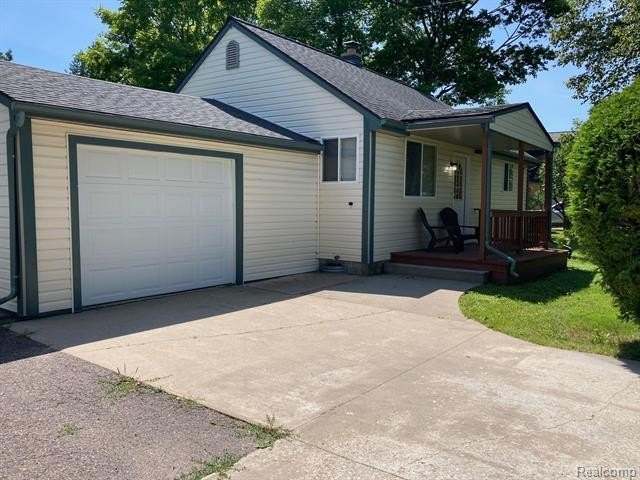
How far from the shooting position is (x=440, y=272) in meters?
9.55

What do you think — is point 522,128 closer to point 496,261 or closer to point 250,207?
point 496,261

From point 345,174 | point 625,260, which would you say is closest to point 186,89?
point 345,174

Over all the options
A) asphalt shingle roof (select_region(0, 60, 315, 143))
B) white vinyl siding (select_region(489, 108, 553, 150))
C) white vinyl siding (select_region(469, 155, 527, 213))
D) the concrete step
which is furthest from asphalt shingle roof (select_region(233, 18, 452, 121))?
the concrete step

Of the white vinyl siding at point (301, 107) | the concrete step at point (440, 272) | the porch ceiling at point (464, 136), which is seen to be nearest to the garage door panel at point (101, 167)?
the white vinyl siding at point (301, 107)

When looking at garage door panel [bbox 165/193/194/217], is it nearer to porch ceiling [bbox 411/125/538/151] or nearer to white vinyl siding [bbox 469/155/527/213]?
porch ceiling [bbox 411/125/538/151]

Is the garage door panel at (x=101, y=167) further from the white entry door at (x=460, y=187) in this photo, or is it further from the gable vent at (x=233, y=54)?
the white entry door at (x=460, y=187)

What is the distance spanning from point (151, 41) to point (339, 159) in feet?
55.6

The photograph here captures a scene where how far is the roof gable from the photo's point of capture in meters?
10.1

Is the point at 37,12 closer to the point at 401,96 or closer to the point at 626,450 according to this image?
the point at 401,96

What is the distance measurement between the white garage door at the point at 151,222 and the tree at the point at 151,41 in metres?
16.1

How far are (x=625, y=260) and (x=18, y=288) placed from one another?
264 inches

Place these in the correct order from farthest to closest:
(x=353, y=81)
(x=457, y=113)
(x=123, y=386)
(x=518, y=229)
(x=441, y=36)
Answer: (x=441, y=36) → (x=353, y=81) → (x=518, y=229) → (x=457, y=113) → (x=123, y=386)

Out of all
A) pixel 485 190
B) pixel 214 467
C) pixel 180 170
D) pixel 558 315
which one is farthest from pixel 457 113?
pixel 214 467

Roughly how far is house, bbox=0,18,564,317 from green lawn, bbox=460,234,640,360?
135 cm
